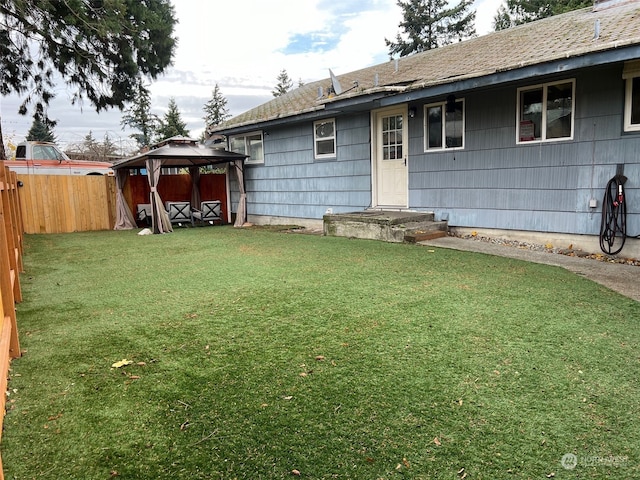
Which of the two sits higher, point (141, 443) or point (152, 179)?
point (152, 179)

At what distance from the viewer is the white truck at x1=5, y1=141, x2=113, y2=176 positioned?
42.5 feet

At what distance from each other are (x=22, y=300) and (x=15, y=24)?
8917 mm

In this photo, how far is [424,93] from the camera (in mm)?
7242

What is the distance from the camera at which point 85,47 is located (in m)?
10.2

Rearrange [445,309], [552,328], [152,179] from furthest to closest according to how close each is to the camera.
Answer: [152,179] → [445,309] → [552,328]

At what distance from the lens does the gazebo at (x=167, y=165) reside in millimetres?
10875

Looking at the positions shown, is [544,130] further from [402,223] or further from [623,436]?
[623,436]

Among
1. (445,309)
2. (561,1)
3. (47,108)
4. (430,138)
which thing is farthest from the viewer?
(561,1)

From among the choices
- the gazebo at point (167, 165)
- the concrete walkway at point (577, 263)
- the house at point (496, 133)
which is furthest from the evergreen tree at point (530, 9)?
the gazebo at point (167, 165)

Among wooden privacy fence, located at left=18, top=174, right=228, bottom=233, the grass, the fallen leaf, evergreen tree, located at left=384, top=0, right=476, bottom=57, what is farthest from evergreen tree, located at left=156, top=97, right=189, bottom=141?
the fallen leaf

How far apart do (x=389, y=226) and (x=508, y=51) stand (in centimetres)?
369

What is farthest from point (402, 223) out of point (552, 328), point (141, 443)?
point (141, 443)

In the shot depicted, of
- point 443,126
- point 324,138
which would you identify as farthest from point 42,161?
point 443,126

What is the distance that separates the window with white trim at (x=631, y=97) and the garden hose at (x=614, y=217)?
0.71m
